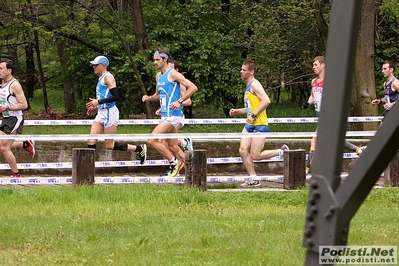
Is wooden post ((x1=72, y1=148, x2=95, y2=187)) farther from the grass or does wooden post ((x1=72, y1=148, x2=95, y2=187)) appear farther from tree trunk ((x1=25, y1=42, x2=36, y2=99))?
tree trunk ((x1=25, y1=42, x2=36, y2=99))

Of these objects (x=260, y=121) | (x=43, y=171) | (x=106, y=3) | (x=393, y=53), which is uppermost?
Answer: (x=106, y=3)

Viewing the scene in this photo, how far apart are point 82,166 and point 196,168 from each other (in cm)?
166

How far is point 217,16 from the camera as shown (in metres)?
29.0

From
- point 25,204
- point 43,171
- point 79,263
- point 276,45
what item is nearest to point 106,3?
point 276,45

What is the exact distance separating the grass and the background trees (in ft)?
46.7

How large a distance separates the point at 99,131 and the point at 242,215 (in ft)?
17.6

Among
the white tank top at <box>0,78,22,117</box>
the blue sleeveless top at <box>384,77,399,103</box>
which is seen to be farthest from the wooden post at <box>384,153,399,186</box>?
the white tank top at <box>0,78,22,117</box>

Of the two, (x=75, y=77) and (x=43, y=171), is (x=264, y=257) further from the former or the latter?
(x=75, y=77)

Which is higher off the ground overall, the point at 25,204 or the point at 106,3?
the point at 106,3

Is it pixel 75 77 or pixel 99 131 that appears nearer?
pixel 99 131

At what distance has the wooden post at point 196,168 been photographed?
11508 millimetres

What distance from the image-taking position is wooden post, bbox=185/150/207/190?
1151 cm

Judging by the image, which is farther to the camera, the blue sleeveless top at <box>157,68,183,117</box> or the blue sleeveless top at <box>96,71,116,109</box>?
the blue sleeveless top at <box>96,71,116,109</box>

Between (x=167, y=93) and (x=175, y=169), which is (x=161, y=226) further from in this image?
(x=167, y=93)
